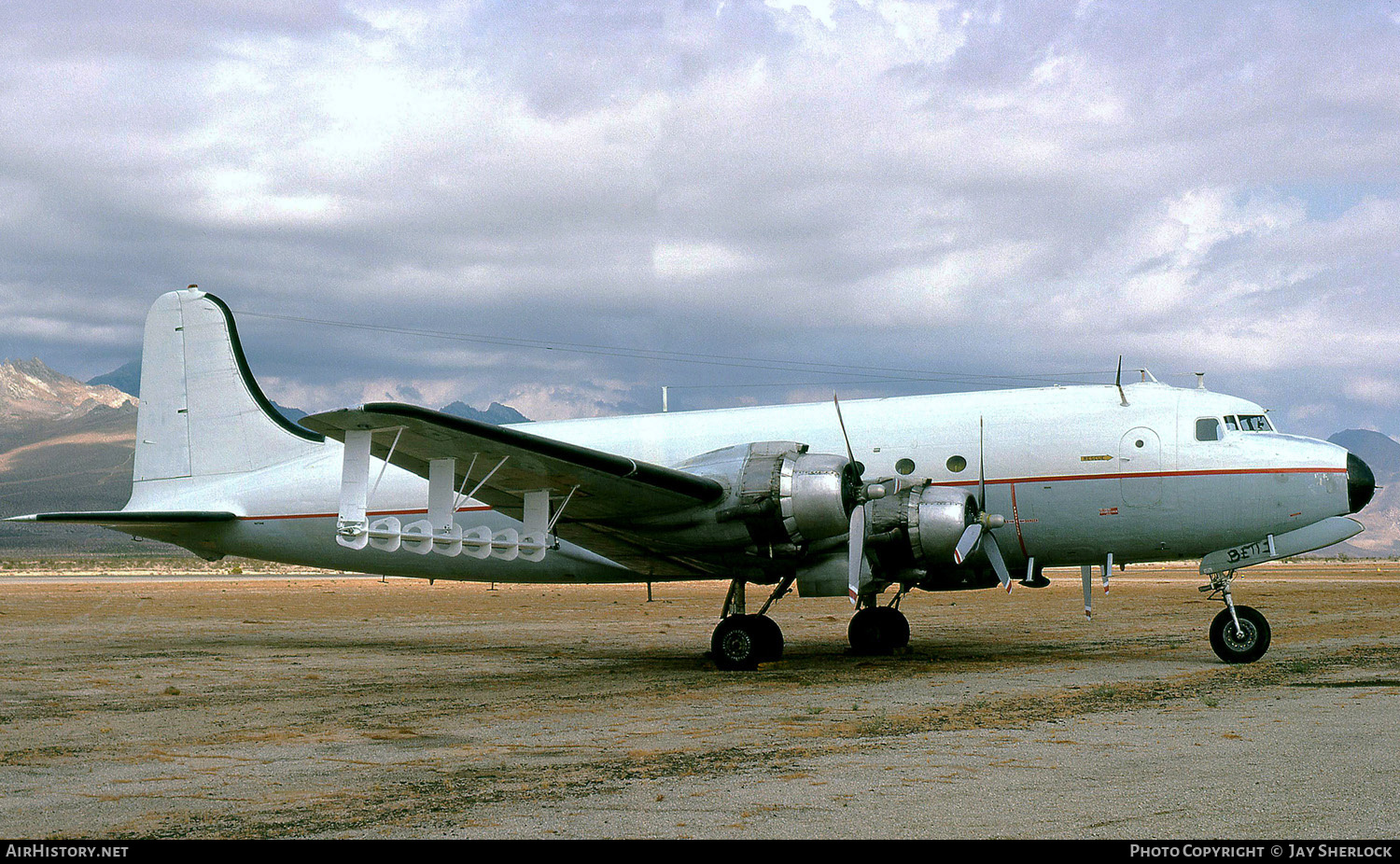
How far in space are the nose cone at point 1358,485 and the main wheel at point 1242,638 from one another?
1.87 m

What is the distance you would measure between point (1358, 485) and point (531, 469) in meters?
10.3

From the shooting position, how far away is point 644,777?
7.43 m

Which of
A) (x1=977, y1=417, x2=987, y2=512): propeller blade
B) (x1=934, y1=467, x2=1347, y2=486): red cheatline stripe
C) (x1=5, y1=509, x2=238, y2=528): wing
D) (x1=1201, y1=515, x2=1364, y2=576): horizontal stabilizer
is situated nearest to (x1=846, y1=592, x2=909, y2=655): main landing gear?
(x1=977, y1=417, x2=987, y2=512): propeller blade

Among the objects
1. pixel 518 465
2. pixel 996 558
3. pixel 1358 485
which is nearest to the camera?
pixel 518 465

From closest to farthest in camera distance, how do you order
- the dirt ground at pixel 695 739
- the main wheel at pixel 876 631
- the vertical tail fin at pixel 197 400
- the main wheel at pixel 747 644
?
1. the dirt ground at pixel 695 739
2. the main wheel at pixel 747 644
3. the main wheel at pixel 876 631
4. the vertical tail fin at pixel 197 400

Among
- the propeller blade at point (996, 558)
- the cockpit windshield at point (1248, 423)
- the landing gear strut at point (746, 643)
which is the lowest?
the landing gear strut at point (746, 643)

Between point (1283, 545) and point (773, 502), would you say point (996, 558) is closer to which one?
point (773, 502)

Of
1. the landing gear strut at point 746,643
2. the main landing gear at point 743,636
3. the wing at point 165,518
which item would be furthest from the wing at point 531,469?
the wing at point 165,518

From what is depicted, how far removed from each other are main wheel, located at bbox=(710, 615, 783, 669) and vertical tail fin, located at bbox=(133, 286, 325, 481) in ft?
29.3

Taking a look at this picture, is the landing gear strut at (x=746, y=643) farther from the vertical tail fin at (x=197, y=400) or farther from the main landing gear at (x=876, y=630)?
the vertical tail fin at (x=197, y=400)

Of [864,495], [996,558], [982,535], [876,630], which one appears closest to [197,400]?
[876,630]

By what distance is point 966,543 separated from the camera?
14141mm

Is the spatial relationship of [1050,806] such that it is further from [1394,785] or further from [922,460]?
[922,460]

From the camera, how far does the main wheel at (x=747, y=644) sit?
14.7 metres
